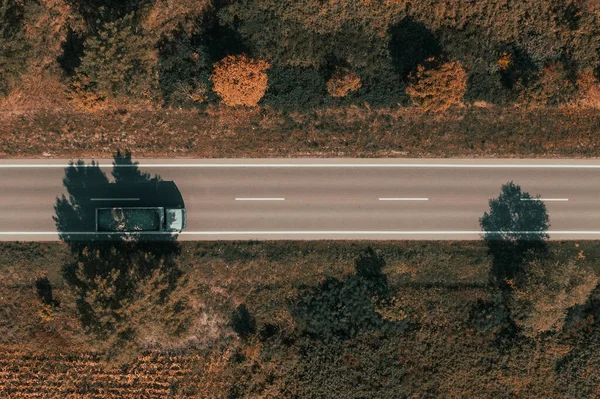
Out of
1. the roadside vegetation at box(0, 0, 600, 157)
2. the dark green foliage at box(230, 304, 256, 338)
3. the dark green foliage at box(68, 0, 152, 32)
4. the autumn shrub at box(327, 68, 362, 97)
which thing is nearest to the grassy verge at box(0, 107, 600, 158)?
the roadside vegetation at box(0, 0, 600, 157)

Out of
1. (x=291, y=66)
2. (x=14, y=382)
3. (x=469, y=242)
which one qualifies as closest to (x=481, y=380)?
(x=469, y=242)

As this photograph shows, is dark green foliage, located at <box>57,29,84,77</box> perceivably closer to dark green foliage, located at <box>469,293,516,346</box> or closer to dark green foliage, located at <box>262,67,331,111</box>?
dark green foliage, located at <box>262,67,331,111</box>

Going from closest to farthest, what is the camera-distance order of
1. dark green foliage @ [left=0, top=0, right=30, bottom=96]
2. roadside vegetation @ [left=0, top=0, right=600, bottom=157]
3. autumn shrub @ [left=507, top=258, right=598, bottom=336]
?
1. dark green foliage @ [left=0, top=0, right=30, bottom=96]
2. autumn shrub @ [left=507, top=258, right=598, bottom=336]
3. roadside vegetation @ [left=0, top=0, right=600, bottom=157]

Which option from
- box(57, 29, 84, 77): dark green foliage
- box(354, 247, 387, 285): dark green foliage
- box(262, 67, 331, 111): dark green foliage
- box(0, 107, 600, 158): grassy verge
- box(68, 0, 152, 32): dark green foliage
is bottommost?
box(354, 247, 387, 285): dark green foliage

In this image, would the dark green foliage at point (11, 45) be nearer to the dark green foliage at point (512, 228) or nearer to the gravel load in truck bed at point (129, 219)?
the gravel load in truck bed at point (129, 219)

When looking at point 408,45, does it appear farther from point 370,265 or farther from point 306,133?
point 370,265

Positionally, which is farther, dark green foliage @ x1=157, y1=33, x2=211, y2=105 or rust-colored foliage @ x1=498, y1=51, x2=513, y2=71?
rust-colored foliage @ x1=498, y1=51, x2=513, y2=71

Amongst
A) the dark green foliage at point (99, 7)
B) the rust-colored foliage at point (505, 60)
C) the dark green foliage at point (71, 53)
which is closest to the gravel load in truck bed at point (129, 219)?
the dark green foliage at point (71, 53)
